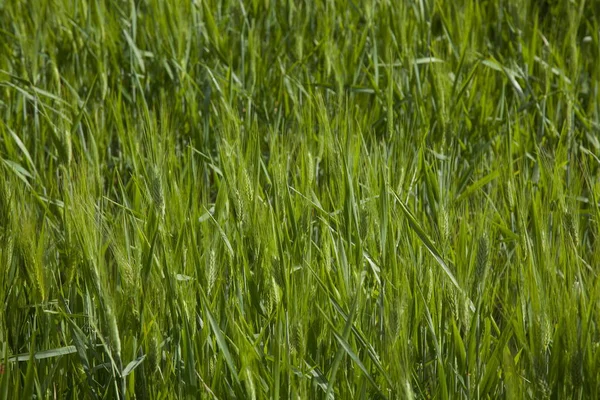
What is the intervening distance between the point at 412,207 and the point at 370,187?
0.74ft

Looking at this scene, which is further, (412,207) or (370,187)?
(412,207)

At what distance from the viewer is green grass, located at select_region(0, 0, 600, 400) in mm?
1080

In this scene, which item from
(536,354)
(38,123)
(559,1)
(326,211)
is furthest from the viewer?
(559,1)

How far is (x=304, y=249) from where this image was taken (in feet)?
4.00

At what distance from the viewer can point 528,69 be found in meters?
2.17

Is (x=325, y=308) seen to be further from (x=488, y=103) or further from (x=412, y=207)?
(x=488, y=103)

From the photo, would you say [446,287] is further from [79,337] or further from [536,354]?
[79,337]

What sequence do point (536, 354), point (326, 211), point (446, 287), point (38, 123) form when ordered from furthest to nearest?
point (38, 123) → point (326, 211) → point (446, 287) → point (536, 354)

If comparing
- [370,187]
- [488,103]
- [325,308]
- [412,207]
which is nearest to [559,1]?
[488,103]

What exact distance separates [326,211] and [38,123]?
87cm

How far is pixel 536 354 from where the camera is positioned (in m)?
1.01

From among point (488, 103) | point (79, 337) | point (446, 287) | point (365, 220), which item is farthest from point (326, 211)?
point (488, 103)

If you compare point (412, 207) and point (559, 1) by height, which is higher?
point (559, 1)

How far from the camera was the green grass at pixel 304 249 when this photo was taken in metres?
1.08
